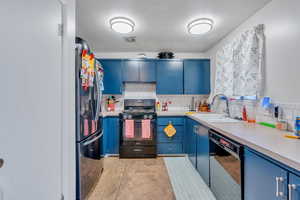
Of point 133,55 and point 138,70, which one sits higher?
point 133,55

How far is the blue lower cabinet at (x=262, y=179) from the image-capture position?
2.88 feet

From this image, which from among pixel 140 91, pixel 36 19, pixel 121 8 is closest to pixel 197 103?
pixel 140 91

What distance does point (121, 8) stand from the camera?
1803 millimetres

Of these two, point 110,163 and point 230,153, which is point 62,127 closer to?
point 230,153

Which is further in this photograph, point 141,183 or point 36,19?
point 141,183

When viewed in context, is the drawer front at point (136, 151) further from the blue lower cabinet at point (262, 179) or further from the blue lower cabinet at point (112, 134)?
the blue lower cabinet at point (262, 179)

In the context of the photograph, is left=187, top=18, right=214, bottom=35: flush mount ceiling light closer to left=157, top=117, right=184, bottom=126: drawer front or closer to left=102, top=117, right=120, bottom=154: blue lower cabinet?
left=157, top=117, right=184, bottom=126: drawer front

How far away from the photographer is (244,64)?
2.02 metres

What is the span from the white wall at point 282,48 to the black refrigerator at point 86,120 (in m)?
2.10

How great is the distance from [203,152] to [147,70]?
204 cm

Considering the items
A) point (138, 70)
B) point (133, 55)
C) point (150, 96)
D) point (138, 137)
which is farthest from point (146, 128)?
point (133, 55)

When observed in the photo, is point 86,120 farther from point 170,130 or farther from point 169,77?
point 169,77

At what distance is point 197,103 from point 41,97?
3143 mm

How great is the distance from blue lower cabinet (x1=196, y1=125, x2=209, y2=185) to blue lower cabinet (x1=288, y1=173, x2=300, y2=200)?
110 centimetres
